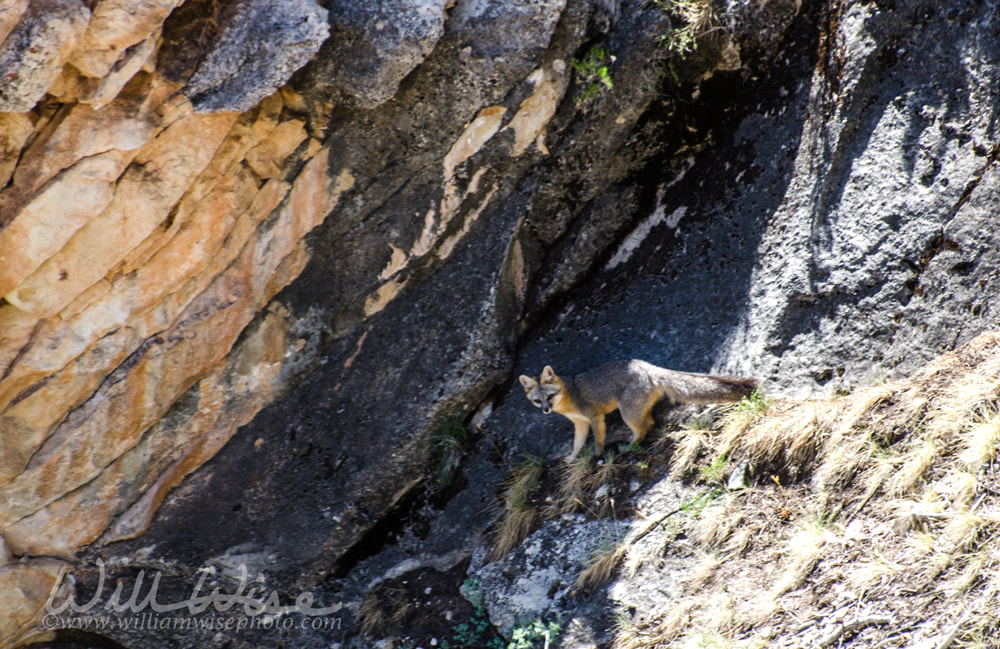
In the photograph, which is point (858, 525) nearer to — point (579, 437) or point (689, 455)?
point (689, 455)

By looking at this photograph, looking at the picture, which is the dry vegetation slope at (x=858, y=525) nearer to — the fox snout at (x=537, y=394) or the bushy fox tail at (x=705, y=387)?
the bushy fox tail at (x=705, y=387)

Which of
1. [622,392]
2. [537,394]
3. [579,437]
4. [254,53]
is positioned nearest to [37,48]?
[254,53]

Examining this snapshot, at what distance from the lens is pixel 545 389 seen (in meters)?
7.02

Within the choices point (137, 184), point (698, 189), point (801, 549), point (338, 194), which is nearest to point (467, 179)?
point (338, 194)

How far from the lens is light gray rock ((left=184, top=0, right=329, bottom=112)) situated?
5.75 metres

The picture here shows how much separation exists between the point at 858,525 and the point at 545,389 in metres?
2.86

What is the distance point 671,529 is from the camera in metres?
6.11

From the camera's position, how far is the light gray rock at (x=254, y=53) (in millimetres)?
5750

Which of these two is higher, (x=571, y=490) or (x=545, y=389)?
(x=545, y=389)

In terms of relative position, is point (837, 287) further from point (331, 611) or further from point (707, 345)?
point (331, 611)

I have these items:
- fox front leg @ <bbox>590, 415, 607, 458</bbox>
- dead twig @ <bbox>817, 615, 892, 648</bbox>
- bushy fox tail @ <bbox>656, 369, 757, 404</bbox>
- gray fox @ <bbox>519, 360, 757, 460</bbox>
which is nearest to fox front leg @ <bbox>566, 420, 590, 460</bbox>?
gray fox @ <bbox>519, 360, 757, 460</bbox>

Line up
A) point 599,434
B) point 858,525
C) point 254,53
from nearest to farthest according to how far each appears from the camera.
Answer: point 858,525 → point 254,53 → point 599,434

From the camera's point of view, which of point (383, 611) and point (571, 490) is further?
point (383, 611)

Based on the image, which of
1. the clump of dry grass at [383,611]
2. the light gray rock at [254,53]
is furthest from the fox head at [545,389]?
the light gray rock at [254,53]
